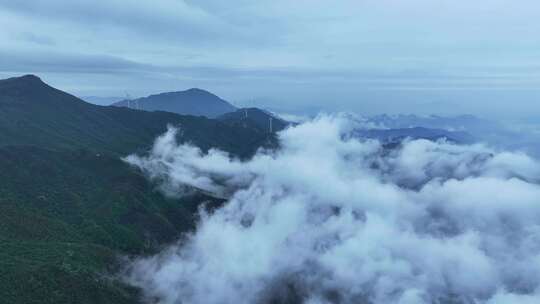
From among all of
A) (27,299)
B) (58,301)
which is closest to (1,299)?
(27,299)

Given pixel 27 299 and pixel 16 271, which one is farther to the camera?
pixel 16 271

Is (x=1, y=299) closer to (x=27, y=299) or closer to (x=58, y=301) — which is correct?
(x=27, y=299)

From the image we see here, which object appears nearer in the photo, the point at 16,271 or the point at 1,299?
the point at 1,299

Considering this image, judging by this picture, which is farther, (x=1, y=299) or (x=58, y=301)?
(x=58, y=301)
